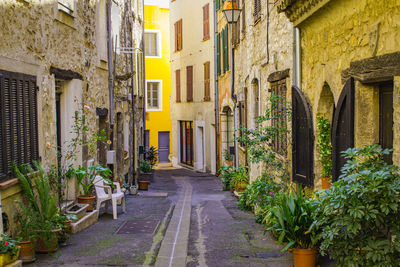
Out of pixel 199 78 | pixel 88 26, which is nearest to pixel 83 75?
pixel 88 26

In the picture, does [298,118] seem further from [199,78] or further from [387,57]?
[199,78]

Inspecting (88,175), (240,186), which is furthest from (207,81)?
(88,175)

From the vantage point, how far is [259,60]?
11047 mm

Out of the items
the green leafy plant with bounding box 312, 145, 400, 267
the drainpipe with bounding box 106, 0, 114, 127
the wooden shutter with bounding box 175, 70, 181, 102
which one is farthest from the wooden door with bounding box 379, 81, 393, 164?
the wooden shutter with bounding box 175, 70, 181, 102

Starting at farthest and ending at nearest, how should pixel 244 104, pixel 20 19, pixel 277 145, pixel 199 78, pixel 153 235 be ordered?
1. pixel 199 78
2. pixel 244 104
3. pixel 277 145
4. pixel 153 235
5. pixel 20 19

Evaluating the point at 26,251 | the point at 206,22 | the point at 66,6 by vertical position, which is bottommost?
the point at 26,251

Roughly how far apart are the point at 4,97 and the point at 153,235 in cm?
312

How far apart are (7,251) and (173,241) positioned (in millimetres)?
2624

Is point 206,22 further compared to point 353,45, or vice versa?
point 206,22

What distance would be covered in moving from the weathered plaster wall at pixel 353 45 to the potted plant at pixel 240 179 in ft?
23.2

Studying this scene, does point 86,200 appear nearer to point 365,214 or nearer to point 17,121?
point 17,121

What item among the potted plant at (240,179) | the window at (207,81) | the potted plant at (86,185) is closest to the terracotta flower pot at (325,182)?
the potted plant at (86,185)

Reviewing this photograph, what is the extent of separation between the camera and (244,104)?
46.0ft

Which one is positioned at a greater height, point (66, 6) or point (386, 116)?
point (66, 6)
